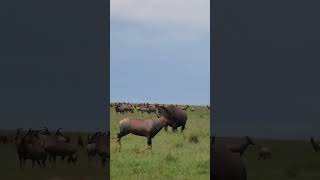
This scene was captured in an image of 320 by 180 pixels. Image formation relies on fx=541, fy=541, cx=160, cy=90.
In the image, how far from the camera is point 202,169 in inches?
796

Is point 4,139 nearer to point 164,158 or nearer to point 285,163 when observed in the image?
point 164,158

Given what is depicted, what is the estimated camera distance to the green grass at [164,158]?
63.2 ft

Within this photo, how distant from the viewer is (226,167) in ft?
37.6

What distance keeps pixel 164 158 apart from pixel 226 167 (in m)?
10.8

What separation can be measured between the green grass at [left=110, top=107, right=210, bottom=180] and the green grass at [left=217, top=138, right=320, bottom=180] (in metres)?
1.56

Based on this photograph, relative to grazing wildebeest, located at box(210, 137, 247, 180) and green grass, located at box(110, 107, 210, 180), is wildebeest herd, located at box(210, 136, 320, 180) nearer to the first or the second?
grazing wildebeest, located at box(210, 137, 247, 180)

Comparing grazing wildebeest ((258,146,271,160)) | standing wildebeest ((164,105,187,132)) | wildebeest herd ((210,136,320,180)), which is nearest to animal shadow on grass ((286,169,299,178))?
grazing wildebeest ((258,146,271,160))

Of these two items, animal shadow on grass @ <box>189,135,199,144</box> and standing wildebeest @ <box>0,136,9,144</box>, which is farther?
standing wildebeest @ <box>0,136,9,144</box>

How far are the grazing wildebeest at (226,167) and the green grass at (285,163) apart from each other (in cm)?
597

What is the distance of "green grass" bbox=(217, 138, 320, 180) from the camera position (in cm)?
1962

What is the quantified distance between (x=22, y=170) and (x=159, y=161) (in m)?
5.46

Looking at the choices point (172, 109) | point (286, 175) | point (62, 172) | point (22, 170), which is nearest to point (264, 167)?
point (286, 175)

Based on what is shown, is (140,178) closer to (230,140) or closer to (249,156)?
(249,156)

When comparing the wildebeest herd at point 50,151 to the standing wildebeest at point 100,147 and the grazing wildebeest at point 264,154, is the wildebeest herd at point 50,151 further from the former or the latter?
the grazing wildebeest at point 264,154
